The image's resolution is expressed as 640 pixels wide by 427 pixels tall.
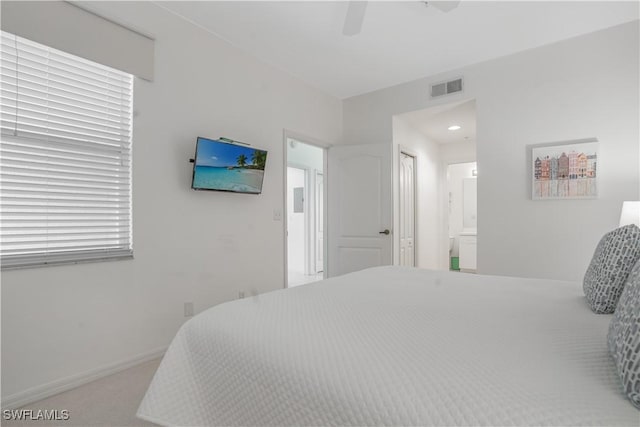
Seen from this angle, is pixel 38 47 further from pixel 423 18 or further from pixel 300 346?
pixel 423 18

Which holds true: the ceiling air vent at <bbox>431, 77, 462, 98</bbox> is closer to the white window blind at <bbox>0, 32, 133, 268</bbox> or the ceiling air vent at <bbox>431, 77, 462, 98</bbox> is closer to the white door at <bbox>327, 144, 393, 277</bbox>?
the white door at <bbox>327, 144, 393, 277</bbox>

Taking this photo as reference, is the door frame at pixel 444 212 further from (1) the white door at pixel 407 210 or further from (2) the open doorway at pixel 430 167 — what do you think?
(1) the white door at pixel 407 210

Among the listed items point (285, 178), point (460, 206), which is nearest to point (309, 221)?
point (285, 178)

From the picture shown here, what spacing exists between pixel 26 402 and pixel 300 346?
196 centimetres

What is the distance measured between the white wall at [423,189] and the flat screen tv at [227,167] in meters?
1.74

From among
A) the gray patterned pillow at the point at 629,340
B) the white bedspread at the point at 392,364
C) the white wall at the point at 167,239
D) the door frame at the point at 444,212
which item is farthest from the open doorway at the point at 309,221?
the gray patterned pillow at the point at 629,340

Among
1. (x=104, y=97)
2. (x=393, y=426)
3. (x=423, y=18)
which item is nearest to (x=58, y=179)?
(x=104, y=97)

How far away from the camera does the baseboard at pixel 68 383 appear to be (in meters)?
1.84

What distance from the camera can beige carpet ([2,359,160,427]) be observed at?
5.54 ft

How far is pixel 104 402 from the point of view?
1.88 metres

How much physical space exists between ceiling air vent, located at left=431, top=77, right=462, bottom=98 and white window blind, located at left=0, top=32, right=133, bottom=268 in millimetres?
2968

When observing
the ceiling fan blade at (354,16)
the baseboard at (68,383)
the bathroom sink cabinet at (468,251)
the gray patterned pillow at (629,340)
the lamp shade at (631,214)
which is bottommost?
the baseboard at (68,383)

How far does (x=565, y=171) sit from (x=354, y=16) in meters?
2.28

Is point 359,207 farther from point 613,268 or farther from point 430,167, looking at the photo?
point 613,268
